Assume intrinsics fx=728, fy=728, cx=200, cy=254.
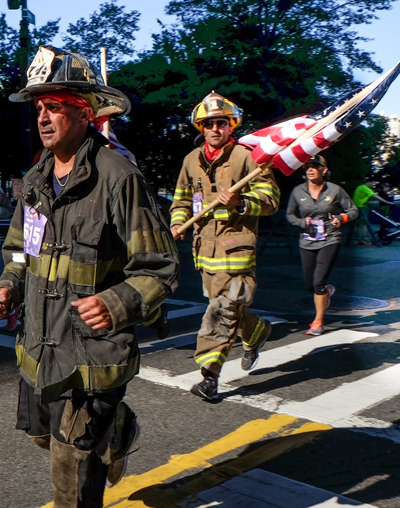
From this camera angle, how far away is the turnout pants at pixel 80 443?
111 inches

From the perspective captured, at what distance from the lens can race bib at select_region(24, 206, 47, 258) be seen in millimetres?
2873

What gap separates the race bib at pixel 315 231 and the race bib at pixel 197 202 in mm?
2377

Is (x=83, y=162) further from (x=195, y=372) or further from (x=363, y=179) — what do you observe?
(x=363, y=179)

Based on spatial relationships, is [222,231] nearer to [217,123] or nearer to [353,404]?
[217,123]

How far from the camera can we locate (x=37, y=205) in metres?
2.88

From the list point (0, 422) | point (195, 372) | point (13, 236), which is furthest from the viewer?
point (195, 372)

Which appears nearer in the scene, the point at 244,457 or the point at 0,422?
the point at 244,457

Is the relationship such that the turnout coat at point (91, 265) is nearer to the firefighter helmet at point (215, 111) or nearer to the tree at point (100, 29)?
the firefighter helmet at point (215, 111)

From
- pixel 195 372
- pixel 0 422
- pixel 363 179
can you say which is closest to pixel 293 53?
pixel 363 179

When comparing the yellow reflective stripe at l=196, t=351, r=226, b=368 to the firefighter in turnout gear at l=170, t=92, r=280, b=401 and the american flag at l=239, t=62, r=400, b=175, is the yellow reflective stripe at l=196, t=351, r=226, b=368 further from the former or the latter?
the american flag at l=239, t=62, r=400, b=175

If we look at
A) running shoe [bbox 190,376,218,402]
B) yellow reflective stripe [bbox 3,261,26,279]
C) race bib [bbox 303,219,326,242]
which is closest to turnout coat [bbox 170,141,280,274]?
running shoe [bbox 190,376,218,402]

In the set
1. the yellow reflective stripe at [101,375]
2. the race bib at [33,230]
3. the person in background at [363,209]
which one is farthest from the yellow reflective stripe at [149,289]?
the person in background at [363,209]

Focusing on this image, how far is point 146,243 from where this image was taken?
108 inches

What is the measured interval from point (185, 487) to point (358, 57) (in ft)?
63.5
